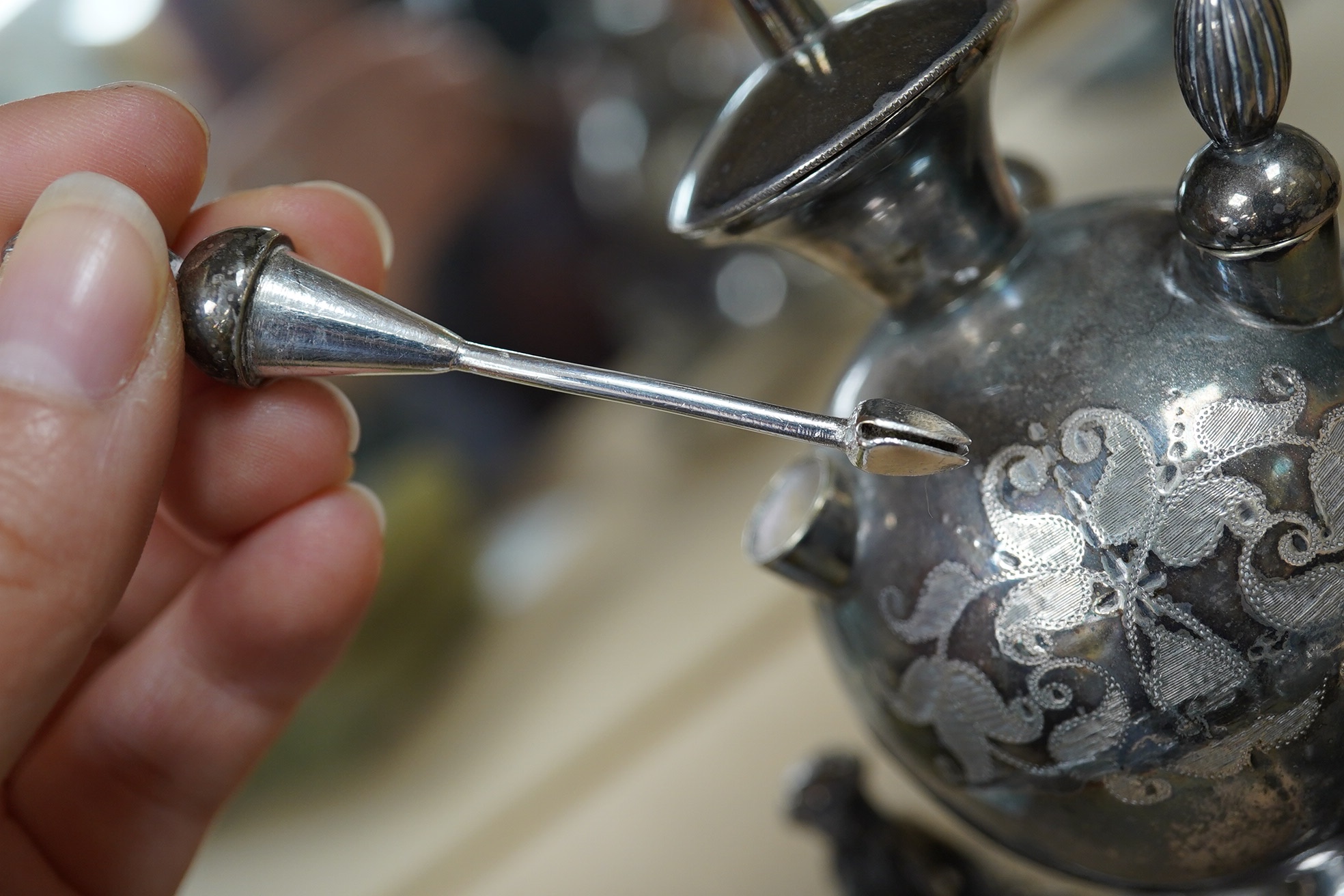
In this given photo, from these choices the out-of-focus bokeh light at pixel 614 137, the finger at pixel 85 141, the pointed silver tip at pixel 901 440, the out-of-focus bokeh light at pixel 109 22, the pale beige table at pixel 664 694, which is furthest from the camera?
the out-of-focus bokeh light at pixel 109 22

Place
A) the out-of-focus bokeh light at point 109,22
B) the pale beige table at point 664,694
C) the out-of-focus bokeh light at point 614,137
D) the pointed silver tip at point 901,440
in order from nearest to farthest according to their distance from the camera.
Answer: the pointed silver tip at point 901,440, the pale beige table at point 664,694, the out-of-focus bokeh light at point 614,137, the out-of-focus bokeh light at point 109,22

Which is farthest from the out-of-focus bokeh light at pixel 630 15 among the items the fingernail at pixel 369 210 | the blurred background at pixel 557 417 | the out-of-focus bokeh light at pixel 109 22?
the fingernail at pixel 369 210

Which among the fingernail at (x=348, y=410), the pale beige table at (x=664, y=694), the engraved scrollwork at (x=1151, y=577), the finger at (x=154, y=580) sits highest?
the fingernail at (x=348, y=410)

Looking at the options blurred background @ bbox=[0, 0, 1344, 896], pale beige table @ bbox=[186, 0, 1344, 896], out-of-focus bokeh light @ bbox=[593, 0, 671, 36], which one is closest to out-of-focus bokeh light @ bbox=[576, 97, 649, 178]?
blurred background @ bbox=[0, 0, 1344, 896]

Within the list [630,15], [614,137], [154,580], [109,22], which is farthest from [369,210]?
[109,22]

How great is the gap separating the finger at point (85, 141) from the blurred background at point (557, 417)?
54 cm

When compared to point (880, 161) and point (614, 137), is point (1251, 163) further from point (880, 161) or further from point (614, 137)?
point (614, 137)

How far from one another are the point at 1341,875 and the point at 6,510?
0.48m

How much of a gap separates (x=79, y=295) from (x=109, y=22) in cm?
131

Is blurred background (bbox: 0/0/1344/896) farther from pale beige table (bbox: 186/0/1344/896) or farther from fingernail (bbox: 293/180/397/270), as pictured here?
fingernail (bbox: 293/180/397/270)

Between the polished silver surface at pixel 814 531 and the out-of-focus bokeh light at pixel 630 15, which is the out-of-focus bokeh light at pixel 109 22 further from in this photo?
the polished silver surface at pixel 814 531

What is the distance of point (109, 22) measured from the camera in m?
1.43

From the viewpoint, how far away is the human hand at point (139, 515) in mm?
347

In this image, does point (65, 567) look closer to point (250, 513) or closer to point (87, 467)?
point (87, 467)
